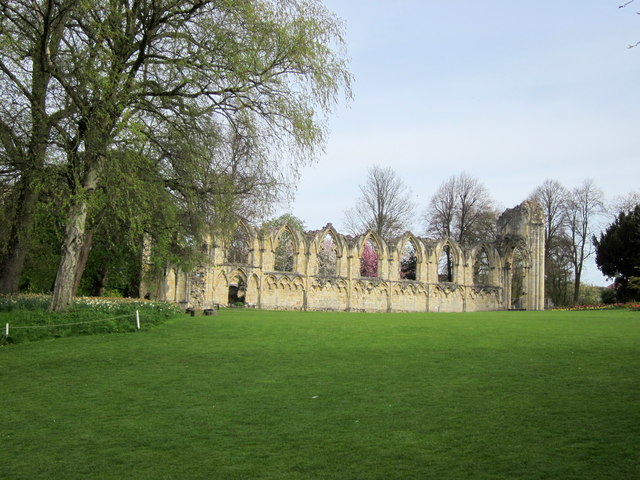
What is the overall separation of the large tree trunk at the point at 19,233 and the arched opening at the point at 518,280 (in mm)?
30687

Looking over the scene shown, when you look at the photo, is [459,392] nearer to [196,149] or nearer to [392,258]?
[196,149]

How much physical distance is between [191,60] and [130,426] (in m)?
10.6

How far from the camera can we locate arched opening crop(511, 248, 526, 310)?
41125 mm

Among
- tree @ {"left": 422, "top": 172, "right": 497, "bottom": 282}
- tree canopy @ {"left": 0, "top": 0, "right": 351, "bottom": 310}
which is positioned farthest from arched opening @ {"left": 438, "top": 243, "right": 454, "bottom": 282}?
tree canopy @ {"left": 0, "top": 0, "right": 351, "bottom": 310}

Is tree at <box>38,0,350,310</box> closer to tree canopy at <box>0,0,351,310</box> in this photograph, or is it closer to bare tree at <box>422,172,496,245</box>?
tree canopy at <box>0,0,351,310</box>

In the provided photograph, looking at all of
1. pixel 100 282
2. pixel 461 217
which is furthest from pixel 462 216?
pixel 100 282

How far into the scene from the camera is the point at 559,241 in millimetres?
48844

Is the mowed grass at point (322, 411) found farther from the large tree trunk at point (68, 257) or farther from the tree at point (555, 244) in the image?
the tree at point (555, 244)

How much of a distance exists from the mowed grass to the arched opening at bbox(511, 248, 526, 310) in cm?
2990

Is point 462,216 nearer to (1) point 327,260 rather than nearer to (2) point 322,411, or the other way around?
(1) point 327,260

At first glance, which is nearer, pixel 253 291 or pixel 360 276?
pixel 253 291

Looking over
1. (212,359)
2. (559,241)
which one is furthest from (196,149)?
(559,241)

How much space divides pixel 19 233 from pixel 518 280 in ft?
132

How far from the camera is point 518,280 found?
49.6 m
